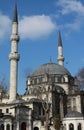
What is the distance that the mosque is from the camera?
46219mm

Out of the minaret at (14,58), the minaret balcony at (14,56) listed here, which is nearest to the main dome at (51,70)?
the minaret balcony at (14,56)

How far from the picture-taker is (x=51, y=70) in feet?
204

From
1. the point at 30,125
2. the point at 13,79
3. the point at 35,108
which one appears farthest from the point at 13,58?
the point at 30,125

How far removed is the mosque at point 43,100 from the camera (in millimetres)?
46219

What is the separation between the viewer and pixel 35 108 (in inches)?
2060

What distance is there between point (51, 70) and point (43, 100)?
12.0 meters

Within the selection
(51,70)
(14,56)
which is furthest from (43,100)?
(51,70)

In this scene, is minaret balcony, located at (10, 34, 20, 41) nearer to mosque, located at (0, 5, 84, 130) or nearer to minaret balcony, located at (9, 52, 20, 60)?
mosque, located at (0, 5, 84, 130)

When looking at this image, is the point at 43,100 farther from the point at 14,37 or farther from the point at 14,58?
the point at 14,37

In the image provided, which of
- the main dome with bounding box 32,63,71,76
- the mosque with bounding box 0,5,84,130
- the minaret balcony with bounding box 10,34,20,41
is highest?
the minaret balcony with bounding box 10,34,20,41

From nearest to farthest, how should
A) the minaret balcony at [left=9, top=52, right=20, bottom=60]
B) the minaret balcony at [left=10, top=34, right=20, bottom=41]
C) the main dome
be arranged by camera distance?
the minaret balcony at [left=9, top=52, right=20, bottom=60]
the minaret balcony at [left=10, top=34, right=20, bottom=41]
the main dome

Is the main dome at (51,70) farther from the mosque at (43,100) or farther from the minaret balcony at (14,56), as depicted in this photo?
the minaret balcony at (14,56)

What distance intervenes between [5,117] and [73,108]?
15629 millimetres

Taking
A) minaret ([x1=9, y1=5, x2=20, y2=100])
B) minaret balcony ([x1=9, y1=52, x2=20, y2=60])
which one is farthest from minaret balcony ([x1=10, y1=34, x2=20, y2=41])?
minaret balcony ([x1=9, y1=52, x2=20, y2=60])
